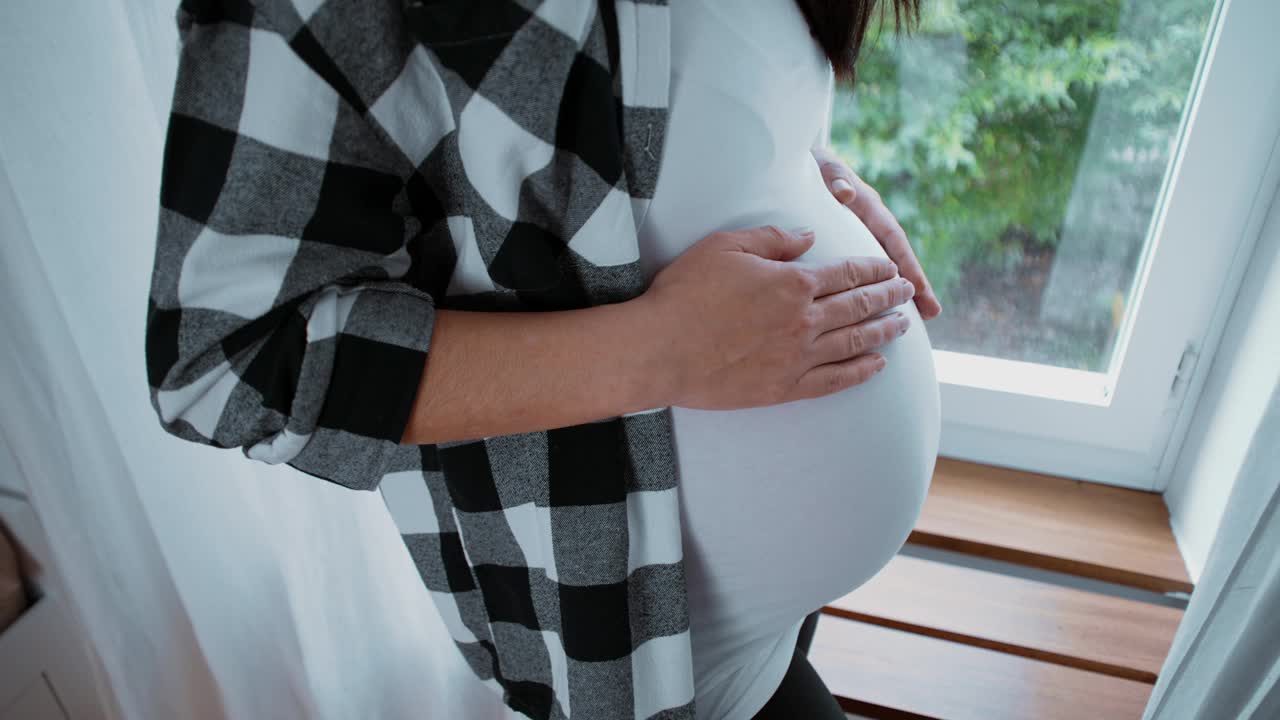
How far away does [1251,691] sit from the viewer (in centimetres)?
68

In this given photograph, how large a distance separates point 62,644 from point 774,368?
102 cm

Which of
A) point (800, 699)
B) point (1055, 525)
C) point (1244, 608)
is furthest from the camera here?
point (1055, 525)

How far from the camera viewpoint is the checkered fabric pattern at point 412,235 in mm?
394

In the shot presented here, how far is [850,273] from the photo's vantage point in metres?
0.56

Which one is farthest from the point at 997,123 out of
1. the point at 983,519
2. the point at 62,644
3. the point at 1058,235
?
the point at 62,644

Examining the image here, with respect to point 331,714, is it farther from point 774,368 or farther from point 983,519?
point 983,519

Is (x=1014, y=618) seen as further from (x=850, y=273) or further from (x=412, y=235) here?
(x=412, y=235)

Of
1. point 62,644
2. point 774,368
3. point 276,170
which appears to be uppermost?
point 276,170

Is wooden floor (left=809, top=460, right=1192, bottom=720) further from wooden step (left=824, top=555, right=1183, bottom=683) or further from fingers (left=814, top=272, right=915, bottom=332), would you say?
fingers (left=814, top=272, right=915, bottom=332)

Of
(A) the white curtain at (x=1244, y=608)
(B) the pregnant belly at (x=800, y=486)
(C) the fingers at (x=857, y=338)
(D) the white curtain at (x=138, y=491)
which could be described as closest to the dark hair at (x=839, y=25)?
(B) the pregnant belly at (x=800, y=486)

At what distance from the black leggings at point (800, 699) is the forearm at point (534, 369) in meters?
0.44

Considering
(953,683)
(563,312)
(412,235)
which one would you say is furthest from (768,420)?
(953,683)

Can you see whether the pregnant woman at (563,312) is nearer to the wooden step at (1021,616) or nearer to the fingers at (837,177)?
the fingers at (837,177)

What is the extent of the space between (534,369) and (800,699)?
52 centimetres
